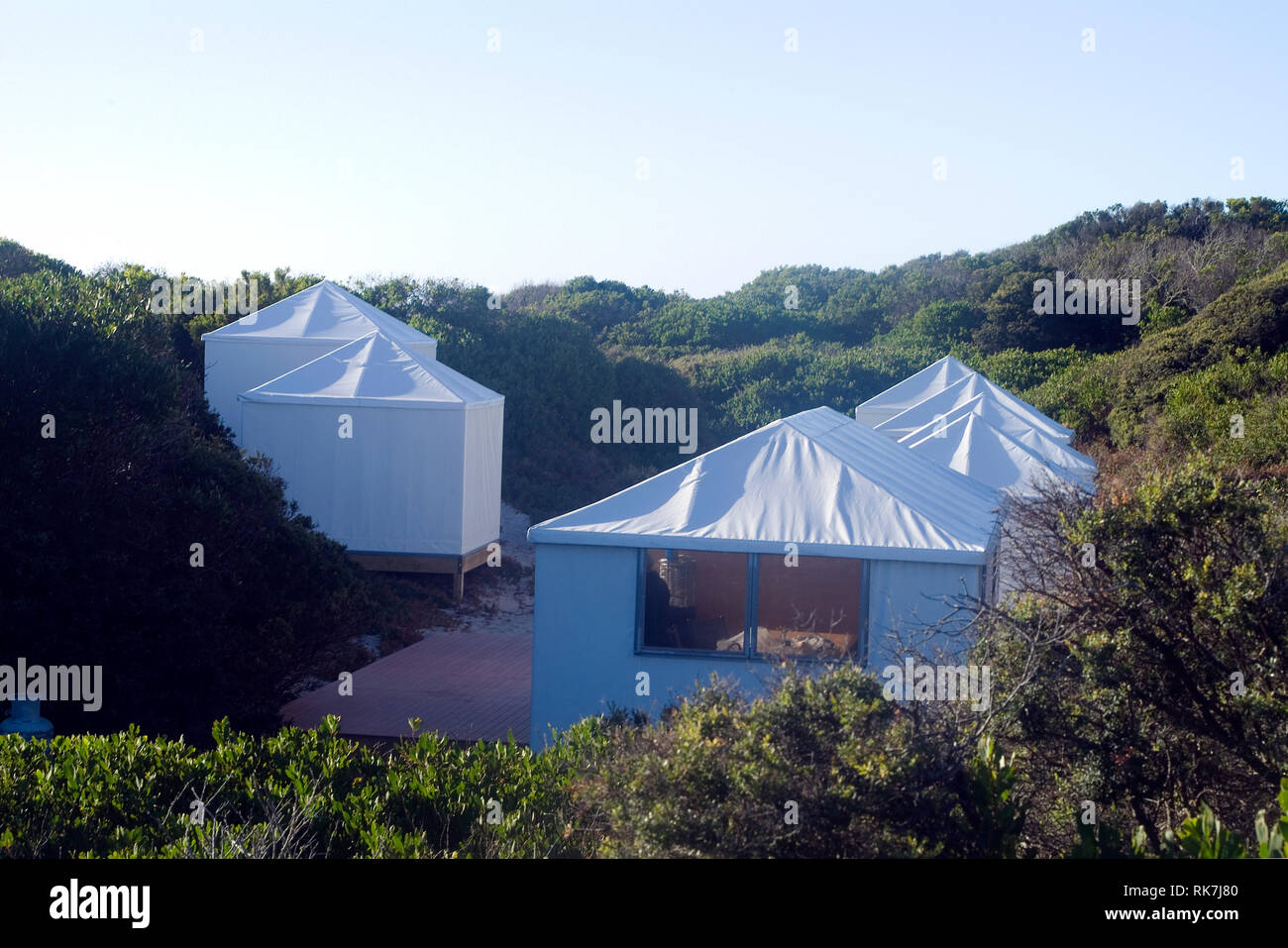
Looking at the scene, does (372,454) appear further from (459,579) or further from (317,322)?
(317,322)

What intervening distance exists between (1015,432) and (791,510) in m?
8.73

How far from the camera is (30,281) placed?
11219 millimetres

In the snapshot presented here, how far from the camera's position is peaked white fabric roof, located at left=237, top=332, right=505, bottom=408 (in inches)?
605

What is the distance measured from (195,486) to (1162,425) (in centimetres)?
1568

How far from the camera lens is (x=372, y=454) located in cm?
1545

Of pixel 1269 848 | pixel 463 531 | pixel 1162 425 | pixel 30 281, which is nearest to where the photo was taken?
pixel 1269 848

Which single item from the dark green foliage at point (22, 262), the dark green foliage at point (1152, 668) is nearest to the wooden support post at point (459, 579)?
the dark green foliage at point (1152, 668)

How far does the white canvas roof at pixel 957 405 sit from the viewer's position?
17594mm
